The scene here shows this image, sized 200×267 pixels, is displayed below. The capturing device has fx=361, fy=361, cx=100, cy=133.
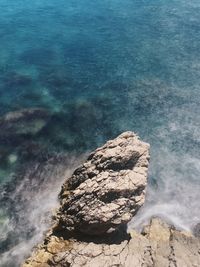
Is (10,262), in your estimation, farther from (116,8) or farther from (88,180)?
(116,8)

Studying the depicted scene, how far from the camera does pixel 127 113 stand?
5528 cm

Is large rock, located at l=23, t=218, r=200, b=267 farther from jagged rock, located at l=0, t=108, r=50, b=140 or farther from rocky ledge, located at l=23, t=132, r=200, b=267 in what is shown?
jagged rock, located at l=0, t=108, r=50, b=140

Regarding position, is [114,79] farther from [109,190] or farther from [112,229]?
[112,229]

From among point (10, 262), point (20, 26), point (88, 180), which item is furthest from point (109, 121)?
point (20, 26)

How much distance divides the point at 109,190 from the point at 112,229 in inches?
133

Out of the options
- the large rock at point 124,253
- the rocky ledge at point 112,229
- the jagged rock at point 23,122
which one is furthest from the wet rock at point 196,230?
the jagged rock at point 23,122

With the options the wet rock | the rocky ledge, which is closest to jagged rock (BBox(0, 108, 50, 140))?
the rocky ledge

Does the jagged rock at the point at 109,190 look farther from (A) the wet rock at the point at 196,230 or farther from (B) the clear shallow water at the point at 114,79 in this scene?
(A) the wet rock at the point at 196,230

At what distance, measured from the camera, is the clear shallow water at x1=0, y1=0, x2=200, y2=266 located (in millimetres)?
46125

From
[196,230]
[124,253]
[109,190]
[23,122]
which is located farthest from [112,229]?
[23,122]

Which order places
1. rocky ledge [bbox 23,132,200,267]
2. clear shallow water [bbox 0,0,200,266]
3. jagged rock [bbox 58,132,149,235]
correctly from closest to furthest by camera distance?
rocky ledge [bbox 23,132,200,267], jagged rock [bbox 58,132,149,235], clear shallow water [bbox 0,0,200,266]

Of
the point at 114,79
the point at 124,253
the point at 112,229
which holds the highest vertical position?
the point at 112,229

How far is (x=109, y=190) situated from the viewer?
32281 millimetres

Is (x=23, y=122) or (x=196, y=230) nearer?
(x=196, y=230)
